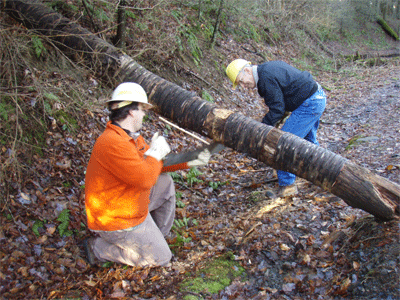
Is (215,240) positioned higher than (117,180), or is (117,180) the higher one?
(117,180)

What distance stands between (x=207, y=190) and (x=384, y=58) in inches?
740

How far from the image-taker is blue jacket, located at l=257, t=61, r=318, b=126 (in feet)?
14.7

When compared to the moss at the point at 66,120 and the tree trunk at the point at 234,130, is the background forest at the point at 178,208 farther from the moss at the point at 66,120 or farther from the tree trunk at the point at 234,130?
the tree trunk at the point at 234,130

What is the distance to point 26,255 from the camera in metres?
3.40

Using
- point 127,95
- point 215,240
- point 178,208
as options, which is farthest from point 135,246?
point 127,95

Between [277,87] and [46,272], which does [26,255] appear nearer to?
[46,272]

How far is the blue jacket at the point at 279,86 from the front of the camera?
4473 mm

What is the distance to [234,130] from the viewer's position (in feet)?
13.3

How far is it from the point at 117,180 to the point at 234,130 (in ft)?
5.74

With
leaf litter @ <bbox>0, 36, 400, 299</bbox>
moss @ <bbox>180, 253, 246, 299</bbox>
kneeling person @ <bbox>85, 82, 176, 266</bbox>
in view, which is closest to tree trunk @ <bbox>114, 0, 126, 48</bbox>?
leaf litter @ <bbox>0, 36, 400, 299</bbox>

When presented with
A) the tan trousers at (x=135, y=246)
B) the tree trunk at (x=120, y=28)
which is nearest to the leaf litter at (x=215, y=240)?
the tan trousers at (x=135, y=246)

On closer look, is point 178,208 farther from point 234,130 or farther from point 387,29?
point 387,29

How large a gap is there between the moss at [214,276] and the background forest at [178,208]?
12 millimetres

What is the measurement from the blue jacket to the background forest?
156 cm
